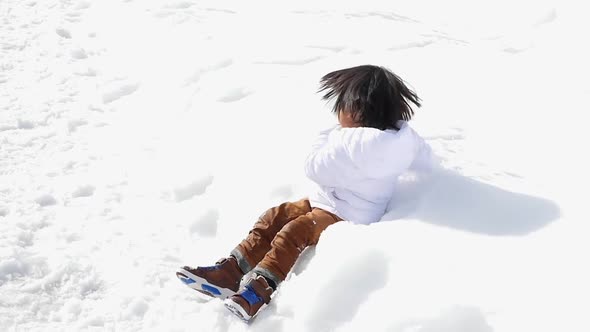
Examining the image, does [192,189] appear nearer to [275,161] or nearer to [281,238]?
[275,161]

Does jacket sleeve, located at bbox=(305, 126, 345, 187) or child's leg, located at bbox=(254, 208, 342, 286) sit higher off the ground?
jacket sleeve, located at bbox=(305, 126, 345, 187)

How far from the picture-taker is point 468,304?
221 centimetres

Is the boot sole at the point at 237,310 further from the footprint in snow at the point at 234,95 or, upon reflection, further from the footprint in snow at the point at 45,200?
the footprint in snow at the point at 234,95

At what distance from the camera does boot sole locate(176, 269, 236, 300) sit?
270cm

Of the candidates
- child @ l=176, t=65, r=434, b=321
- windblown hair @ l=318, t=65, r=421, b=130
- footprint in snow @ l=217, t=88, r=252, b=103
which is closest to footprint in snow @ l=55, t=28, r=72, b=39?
→ footprint in snow @ l=217, t=88, r=252, b=103

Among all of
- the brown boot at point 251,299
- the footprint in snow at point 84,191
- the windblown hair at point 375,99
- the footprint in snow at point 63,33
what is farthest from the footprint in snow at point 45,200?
the footprint in snow at point 63,33

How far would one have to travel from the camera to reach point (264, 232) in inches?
116

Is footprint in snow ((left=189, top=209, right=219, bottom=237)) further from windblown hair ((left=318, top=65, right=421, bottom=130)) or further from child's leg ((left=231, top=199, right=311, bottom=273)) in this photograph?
windblown hair ((left=318, top=65, right=421, bottom=130))

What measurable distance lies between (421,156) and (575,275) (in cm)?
96

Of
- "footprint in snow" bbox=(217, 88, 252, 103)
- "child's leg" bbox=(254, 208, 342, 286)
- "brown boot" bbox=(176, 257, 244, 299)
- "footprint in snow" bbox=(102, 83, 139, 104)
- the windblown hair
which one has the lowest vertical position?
"footprint in snow" bbox=(102, 83, 139, 104)

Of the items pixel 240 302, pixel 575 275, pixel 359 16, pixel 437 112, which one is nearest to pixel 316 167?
pixel 240 302

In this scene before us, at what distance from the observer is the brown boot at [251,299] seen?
2.50 meters

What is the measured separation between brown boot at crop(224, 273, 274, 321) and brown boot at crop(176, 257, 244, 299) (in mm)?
172

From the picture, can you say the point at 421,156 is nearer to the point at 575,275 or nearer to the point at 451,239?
the point at 451,239
